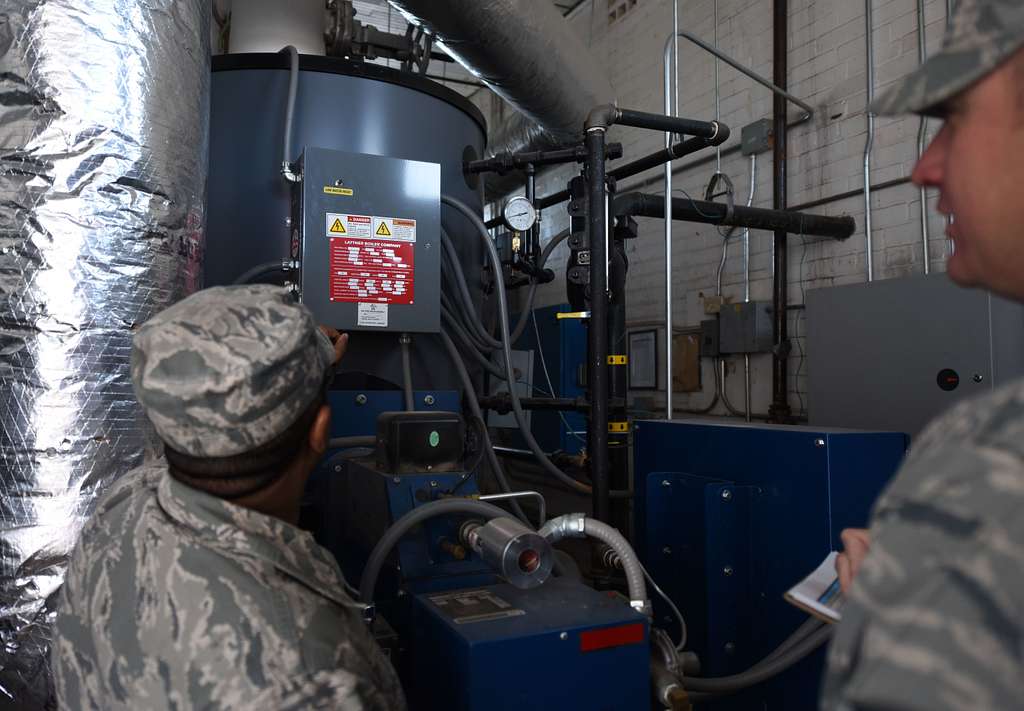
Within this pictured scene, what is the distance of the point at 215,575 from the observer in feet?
2.28

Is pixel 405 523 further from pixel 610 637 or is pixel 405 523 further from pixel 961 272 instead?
pixel 961 272

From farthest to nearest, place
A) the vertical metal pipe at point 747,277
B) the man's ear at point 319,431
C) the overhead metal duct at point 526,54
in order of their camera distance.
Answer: the vertical metal pipe at point 747,277
the overhead metal duct at point 526,54
the man's ear at point 319,431

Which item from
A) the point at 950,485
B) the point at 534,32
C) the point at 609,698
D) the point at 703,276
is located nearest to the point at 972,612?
the point at 950,485

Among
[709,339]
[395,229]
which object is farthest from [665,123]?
[709,339]

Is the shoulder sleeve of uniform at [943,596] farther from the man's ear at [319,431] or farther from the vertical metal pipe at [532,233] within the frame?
the vertical metal pipe at [532,233]

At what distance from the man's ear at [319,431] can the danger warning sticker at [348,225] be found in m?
1.28

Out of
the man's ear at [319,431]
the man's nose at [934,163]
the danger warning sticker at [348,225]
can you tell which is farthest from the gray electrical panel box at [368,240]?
the man's nose at [934,163]

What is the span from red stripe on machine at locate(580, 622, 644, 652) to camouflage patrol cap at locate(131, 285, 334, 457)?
1.83 ft

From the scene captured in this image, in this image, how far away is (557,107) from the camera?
2.94 m

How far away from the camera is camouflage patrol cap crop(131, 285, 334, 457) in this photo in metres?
0.73

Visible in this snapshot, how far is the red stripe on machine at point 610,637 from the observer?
105cm

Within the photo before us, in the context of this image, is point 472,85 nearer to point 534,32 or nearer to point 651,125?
point 534,32

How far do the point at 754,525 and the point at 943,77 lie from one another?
4.31 feet

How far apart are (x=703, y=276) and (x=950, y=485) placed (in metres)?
3.84
